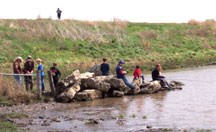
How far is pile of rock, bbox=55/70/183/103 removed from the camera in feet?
76.8

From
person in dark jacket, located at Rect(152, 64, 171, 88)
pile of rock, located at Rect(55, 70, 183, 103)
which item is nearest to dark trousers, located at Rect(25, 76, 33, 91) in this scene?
pile of rock, located at Rect(55, 70, 183, 103)

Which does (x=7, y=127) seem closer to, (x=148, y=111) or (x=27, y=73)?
(x=148, y=111)

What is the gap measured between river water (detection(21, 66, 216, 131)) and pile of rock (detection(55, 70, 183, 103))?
51 centimetres

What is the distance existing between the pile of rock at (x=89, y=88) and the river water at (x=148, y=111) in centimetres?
51

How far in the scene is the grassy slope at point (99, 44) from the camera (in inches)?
1597

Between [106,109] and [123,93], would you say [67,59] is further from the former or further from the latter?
[106,109]

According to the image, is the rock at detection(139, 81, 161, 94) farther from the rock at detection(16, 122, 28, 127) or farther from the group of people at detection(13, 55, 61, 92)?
the rock at detection(16, 122, 28, 127)

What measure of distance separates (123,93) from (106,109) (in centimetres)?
427

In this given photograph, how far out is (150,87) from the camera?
86.5ft

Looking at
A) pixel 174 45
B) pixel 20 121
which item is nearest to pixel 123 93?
pixel 20 121

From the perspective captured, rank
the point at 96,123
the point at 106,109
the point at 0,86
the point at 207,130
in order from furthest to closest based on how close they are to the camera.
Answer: the point at 0,86 < the point at 106,109 < the point at 96,123 < the point at 207,130

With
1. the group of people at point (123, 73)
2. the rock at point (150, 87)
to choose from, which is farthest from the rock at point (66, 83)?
the rock at point (150, 87)

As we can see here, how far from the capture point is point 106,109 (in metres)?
21.1

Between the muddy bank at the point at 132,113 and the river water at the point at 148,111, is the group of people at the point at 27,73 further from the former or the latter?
the river water at the point at 148,111
